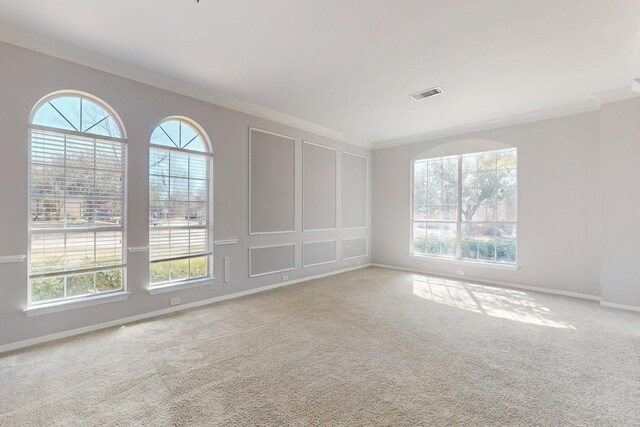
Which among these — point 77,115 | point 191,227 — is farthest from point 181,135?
point 191,227

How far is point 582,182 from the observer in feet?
14.1

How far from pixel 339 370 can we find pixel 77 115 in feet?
11.7

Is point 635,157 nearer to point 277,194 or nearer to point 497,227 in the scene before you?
point 497,227

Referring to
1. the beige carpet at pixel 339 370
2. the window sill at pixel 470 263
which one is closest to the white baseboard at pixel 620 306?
the beige carpet at pixel 339 370

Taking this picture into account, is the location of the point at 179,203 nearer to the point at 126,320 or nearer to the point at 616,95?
the point at 126,320

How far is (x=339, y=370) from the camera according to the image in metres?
2.28

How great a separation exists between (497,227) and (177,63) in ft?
17.8

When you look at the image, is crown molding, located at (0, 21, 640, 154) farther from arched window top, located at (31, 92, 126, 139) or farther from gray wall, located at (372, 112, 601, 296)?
arched window top, located at (31, 92, 126, 139)

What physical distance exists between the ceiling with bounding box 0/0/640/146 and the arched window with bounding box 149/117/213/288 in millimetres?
647

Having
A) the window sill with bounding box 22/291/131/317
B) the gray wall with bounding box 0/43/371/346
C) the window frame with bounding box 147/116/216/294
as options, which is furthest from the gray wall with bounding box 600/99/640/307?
the window sill with bounding box 22/291/131/317

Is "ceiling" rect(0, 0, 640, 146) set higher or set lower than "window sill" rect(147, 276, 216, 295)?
higher

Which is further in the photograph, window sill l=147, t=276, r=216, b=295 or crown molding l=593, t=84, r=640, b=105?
crown molding l=593, t=84, r=640, b=105

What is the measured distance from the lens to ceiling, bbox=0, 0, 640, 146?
2.30 m

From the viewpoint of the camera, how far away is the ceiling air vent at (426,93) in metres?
3.74
